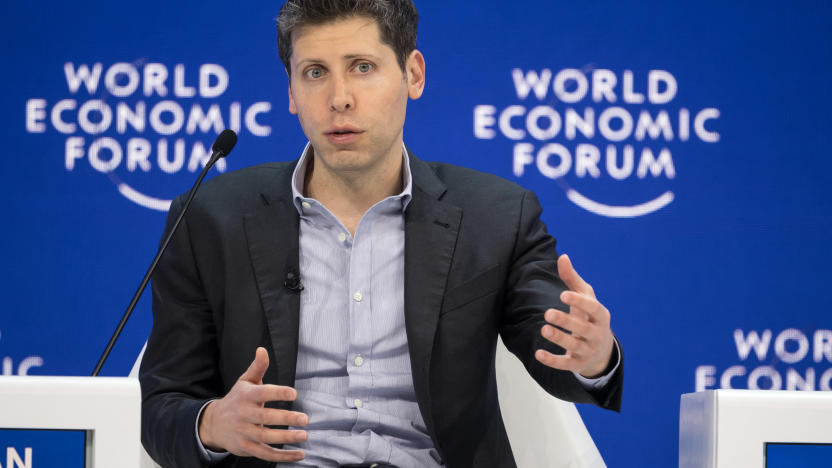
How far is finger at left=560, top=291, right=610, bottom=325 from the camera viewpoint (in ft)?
4.62

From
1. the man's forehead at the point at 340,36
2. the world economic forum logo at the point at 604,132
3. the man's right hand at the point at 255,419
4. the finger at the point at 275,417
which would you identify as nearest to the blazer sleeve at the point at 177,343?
the man's right hand at the point at 255,419

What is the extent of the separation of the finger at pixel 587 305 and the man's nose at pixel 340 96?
2.18 feet

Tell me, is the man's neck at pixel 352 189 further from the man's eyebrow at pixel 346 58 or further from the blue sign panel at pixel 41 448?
the blue sign panel at pixel 41 448

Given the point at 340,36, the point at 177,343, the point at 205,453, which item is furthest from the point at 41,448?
the point at 340,36

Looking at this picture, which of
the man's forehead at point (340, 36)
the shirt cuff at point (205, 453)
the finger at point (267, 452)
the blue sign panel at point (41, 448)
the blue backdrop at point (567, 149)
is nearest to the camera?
the blue sign panel at point (41, 448)

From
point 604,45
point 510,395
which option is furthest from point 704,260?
point 510,395

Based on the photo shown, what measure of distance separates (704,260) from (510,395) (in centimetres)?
107

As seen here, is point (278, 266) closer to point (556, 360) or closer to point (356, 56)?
point (356, 56)

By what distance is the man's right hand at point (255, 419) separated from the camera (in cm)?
146

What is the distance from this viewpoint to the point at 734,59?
2.89 m

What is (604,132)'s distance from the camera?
9.49 feet

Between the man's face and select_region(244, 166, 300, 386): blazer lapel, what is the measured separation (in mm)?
142

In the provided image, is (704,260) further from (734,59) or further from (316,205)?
(316,205)

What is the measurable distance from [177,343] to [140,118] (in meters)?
1.24
